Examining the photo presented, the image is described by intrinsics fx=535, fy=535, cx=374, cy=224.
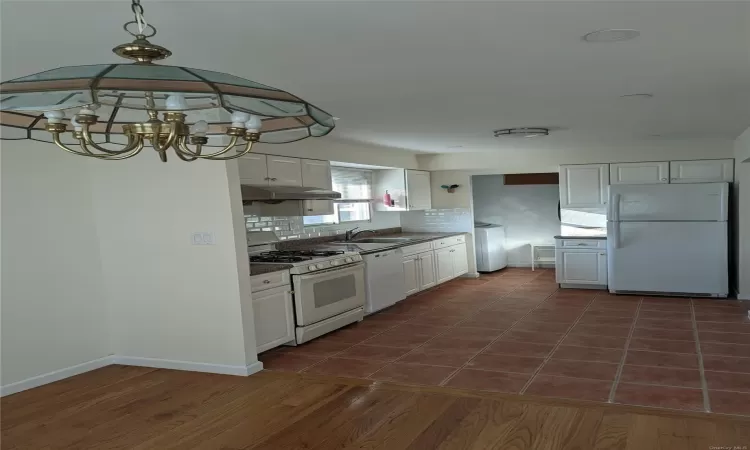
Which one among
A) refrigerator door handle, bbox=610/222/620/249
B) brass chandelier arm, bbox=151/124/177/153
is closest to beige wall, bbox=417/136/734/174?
refrigerator door handle, bbox=610/222/620/249

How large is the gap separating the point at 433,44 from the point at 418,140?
3.65 m

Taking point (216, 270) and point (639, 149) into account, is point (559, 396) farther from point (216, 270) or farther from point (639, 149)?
point (639, 149)

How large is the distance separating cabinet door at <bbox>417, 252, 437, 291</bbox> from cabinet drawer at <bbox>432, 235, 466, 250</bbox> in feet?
0.54

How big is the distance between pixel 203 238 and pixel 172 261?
14.4 inches

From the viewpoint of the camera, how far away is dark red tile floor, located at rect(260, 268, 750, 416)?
138 inches

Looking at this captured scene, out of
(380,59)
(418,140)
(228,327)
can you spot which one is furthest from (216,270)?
(418,140)

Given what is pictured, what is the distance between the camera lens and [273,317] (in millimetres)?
4531

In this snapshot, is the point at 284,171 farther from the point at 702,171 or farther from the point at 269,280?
the point at 702,171

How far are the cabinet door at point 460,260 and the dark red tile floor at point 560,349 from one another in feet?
4.29

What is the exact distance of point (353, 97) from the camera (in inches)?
137

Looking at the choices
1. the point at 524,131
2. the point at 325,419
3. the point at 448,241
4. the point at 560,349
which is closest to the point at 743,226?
the point at 524,131

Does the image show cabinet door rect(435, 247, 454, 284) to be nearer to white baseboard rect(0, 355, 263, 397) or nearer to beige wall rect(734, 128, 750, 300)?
beige wall rect(734, 128, 750, 300)

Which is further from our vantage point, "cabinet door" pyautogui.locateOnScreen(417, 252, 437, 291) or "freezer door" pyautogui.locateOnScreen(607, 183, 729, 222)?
"cabinet door" pyautogui.locateOnScreen(417, 252, 437, 291)

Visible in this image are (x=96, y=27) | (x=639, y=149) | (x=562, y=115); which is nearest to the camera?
(x=96, y=27)
